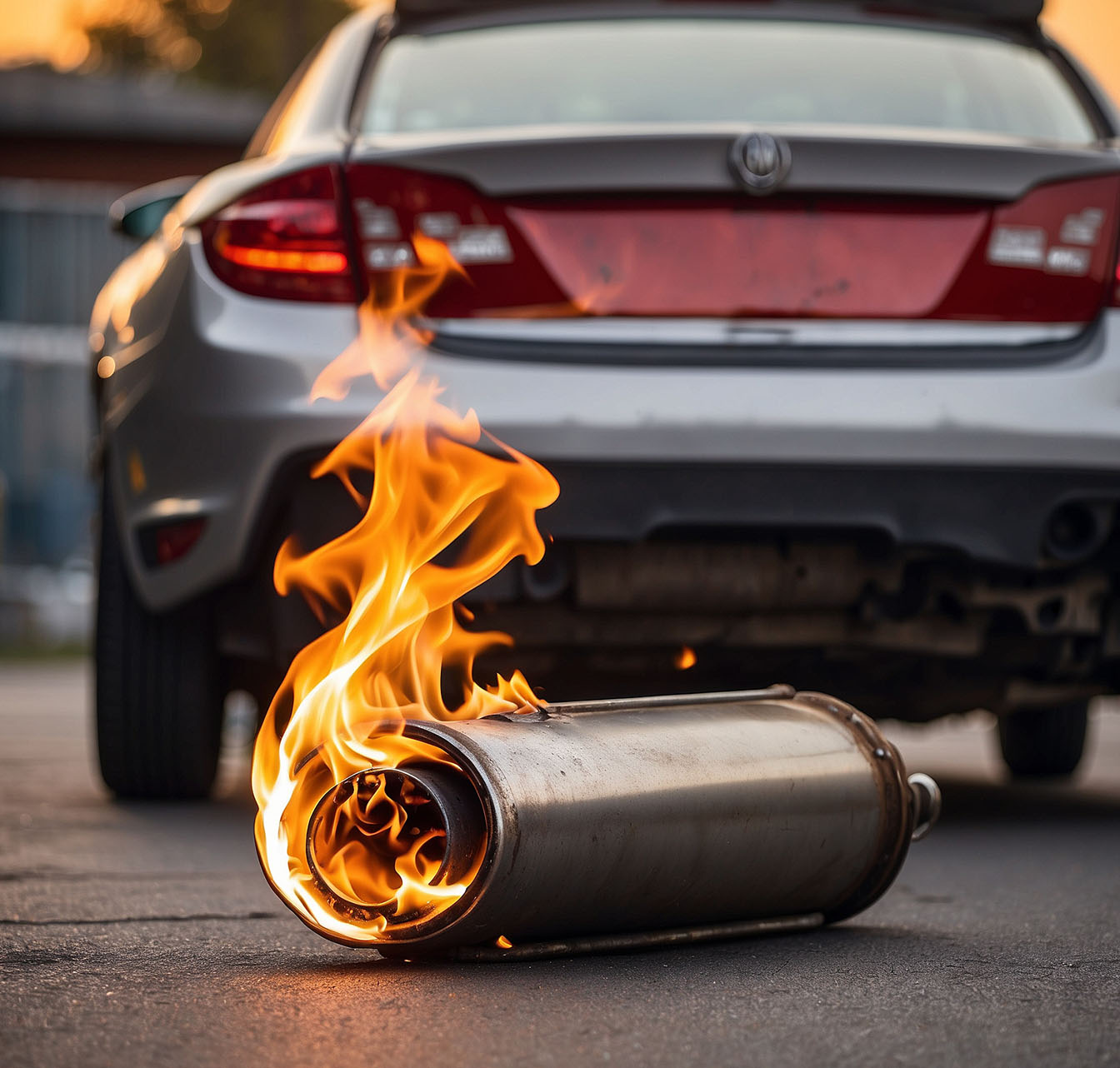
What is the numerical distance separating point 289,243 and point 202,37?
5354 cm

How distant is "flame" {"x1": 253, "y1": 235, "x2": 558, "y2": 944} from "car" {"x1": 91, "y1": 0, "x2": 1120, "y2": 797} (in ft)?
0.16

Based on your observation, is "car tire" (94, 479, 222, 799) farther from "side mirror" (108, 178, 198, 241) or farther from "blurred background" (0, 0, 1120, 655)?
"blurred background" (0, 0, 1120, 655)

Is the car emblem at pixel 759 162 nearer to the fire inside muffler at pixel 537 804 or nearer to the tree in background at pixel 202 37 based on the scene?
the fire inside muffler at pixel 537 804

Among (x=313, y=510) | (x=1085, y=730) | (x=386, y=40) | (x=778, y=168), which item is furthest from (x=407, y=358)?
(x=1085, y=730)

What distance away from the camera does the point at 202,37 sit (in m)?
54.5

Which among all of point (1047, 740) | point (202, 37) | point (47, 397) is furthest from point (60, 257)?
point (202, 37)

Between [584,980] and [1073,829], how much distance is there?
2.11 meters

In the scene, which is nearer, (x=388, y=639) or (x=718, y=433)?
(x=388, y=639)

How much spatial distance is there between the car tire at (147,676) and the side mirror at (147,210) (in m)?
0.68

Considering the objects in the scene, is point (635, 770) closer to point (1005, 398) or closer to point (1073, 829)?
point (1005, 398)

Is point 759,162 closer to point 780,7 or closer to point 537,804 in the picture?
point 780,7

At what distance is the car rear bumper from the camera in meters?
3.50

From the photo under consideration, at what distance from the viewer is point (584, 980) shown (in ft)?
7.99

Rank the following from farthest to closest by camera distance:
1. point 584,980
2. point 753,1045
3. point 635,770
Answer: point 635,770 → point 584,980 → point 753,1045
